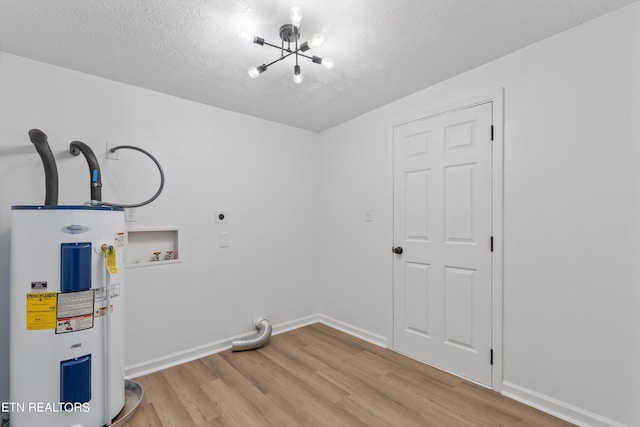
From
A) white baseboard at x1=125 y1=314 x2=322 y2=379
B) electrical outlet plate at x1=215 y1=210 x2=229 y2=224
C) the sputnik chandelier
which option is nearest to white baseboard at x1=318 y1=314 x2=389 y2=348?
white baseboard at x1=125 y1=314 x2=322 y2=379

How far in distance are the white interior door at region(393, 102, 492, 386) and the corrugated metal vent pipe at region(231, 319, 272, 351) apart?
4.15 feet

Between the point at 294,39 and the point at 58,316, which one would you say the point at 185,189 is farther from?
the point at 294,39

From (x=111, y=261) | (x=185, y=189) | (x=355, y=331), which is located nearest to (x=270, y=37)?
(x=185, y=189)

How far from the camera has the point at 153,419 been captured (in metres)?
1.86

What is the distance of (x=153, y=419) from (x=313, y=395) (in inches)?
41.2

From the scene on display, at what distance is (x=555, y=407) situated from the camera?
1.82 metres

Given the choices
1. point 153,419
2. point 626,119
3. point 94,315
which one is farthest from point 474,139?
point 153,419

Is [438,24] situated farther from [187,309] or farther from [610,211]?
[187,309]

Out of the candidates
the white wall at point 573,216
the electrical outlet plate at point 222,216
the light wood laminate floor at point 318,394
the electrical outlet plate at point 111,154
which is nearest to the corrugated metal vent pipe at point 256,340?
the light wood laminate floor at point 318,394

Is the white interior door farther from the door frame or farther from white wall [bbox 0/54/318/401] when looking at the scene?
white wall [bbox 0/54/318/401]

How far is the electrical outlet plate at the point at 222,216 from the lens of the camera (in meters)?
2.86

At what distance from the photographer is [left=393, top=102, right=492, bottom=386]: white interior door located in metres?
2.19

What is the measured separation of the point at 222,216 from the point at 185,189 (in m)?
0.43

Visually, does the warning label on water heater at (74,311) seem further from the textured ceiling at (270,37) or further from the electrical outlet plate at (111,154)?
the textured ceiling at (270,37)
